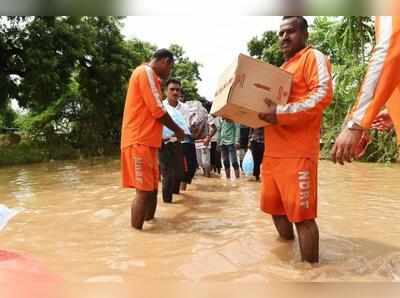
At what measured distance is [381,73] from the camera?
1.45 meters

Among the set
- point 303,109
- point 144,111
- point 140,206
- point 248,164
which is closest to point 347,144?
point 303,109

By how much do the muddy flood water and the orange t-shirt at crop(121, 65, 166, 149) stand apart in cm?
78

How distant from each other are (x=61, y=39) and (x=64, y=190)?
936 cm

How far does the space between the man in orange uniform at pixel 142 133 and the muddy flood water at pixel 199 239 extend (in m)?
0.43

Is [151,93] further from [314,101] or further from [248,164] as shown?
[248,164]

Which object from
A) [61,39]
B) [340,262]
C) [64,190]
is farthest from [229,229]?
[61,39]

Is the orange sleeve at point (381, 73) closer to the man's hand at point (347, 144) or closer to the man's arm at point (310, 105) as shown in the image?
the man's hand at point (347, 144)

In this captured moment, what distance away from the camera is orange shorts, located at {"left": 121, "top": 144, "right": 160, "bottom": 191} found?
3.64 meters

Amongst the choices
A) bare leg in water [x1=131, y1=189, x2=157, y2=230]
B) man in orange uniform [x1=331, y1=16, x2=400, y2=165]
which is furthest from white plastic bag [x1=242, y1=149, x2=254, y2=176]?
man in orange uniform [x1=331, y1=16, x2=400, y2=165]

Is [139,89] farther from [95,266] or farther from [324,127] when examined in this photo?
[324,127]

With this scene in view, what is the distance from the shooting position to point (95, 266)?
2.97 m

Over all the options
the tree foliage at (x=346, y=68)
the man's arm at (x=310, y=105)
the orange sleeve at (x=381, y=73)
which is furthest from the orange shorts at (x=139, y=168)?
the tree foliage at (x=346, y=68)

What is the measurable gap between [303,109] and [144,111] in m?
1.48

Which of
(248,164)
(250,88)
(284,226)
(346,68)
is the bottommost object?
(284,226)
